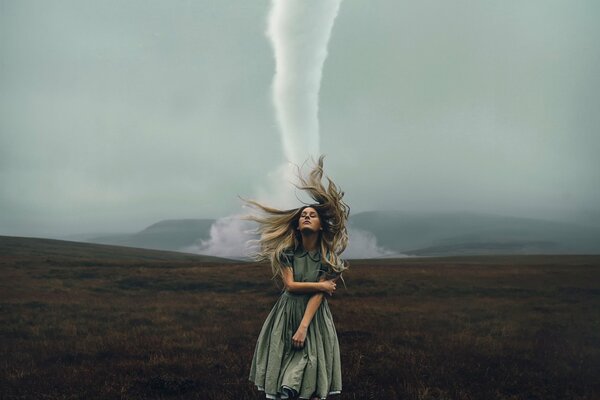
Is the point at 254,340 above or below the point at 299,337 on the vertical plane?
below

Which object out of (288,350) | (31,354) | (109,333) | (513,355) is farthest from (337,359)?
(109,333)

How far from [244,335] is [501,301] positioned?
15630 mm

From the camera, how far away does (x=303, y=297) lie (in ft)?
21.2

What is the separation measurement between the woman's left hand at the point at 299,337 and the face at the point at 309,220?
128 centimetres

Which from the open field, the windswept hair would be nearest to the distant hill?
the open field

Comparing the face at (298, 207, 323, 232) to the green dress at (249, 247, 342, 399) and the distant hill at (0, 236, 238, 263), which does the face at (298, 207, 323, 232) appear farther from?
the distant hill at (0, 236, 238, 263)

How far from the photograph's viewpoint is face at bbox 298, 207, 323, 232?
6430 mm

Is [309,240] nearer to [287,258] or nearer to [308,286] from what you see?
[287,258]

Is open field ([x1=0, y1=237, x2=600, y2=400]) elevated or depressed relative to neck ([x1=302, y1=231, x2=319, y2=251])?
depressed

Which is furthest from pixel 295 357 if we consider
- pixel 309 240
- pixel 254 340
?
pixel 254 340

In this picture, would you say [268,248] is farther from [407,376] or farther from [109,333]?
[109,333]

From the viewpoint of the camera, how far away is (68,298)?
22.0 metres

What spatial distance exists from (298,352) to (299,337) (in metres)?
0.30

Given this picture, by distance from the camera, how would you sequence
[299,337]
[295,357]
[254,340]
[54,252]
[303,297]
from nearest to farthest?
[299,337]
[295,357]
[303,297]
[254,340]
[54,252]
